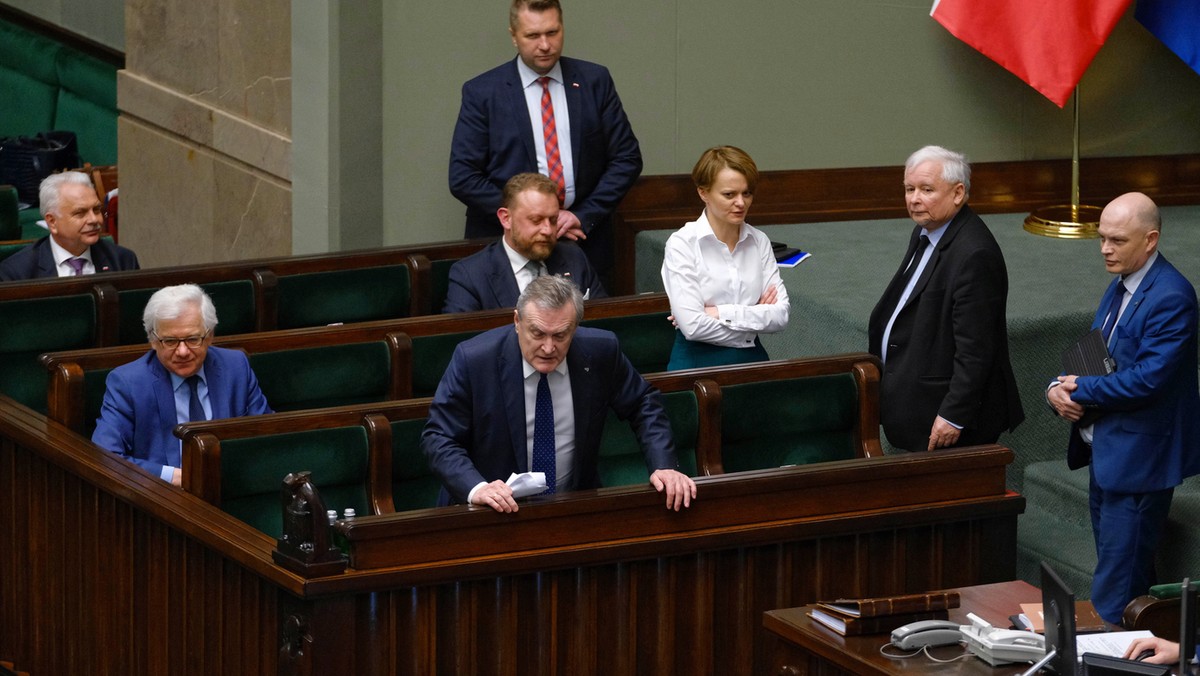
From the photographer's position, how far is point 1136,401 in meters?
4.23

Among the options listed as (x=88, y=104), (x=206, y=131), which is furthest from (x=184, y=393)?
(x=88, y=104)

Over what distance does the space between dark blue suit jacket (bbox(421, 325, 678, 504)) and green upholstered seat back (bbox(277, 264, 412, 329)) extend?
181 cm

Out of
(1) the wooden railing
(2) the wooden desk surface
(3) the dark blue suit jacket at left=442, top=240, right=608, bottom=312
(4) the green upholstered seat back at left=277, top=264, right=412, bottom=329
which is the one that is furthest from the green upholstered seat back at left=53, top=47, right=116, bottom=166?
(2) the wooden desk surface

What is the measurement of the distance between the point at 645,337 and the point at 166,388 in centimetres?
154

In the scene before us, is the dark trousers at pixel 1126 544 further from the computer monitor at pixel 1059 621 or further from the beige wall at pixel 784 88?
the beige wall at pixel 784 88

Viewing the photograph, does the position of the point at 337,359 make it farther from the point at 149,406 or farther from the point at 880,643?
the point at 880,643

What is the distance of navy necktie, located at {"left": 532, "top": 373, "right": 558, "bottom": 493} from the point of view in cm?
A: 402

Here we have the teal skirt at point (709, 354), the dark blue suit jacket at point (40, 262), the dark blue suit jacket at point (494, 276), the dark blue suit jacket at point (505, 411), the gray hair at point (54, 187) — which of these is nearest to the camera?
the dark blue suit jacket at point (505, 411)

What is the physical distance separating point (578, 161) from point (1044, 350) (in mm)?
1783

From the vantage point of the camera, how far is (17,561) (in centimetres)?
475

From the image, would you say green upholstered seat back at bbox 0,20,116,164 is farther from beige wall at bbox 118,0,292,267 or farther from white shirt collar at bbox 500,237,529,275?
white shirt collar at bbox 500,237,529,275

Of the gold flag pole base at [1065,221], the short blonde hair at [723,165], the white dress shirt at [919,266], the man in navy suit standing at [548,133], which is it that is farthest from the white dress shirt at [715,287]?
the gold flag pole base at [1065,221]

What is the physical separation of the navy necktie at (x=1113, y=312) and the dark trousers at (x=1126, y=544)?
37 cm

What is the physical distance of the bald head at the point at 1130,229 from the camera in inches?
165
